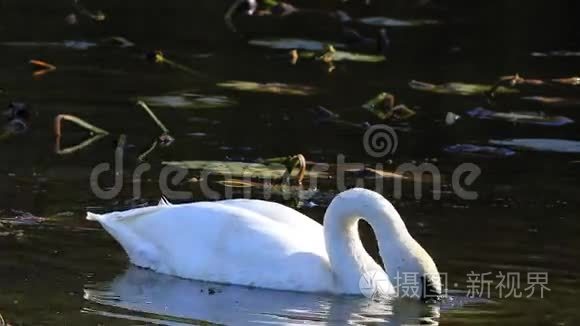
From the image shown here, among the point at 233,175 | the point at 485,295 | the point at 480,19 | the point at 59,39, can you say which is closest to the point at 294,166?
the point at 233,175

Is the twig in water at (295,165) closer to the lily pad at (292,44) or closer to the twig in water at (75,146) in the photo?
the twig in water at (75,146)

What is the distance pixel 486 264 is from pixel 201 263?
5.42 feet

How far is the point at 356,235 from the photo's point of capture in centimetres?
877

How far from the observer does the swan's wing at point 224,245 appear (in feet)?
28.5

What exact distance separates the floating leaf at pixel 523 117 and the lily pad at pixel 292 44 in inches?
118

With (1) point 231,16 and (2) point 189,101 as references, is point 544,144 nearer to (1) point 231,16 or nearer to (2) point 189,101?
(2) point 189,101

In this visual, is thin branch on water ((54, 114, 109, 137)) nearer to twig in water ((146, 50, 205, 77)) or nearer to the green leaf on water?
twig in water ((146, 50, 205, 77))

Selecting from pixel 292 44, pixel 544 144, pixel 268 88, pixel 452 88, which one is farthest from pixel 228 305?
pixel 292 44

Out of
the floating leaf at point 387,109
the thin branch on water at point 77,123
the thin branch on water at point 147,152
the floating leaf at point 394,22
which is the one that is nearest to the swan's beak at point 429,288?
the thin branch on water at point 147,152

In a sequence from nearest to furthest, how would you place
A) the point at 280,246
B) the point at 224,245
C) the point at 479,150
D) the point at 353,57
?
1. the point at 280,246
2. the point at 224,245
3. the point at 479,150
4. the point at 353,57

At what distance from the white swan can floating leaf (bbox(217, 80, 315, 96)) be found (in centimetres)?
492

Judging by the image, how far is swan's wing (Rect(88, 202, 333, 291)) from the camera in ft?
28.5

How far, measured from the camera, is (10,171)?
1078 centimetres
